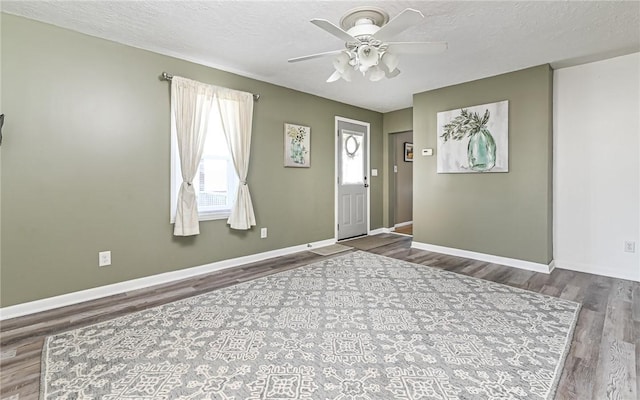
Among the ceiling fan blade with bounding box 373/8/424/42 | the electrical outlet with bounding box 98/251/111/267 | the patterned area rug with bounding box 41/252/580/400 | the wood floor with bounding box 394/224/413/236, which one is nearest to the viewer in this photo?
the patterned area rug with bounding box 41/252/580/400

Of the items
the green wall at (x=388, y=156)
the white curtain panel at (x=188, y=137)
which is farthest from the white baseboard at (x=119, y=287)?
the green wall at (x=388, y=156)

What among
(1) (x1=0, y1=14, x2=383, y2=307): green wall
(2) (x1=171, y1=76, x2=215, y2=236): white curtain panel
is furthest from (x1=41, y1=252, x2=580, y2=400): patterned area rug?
(2) (x1=171, y1=76, x2=215, y2=236): white curtain panel

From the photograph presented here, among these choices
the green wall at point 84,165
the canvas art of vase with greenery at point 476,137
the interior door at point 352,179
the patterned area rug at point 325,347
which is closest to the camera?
the patterned area rug at point 325,347

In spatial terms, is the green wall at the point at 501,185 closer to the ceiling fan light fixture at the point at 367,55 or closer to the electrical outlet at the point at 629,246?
the electrical outlet at the point at 629,246

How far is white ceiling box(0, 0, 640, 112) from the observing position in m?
2.35

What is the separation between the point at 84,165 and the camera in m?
2.79

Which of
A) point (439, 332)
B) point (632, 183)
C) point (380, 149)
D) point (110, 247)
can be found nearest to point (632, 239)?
point (632, 183)

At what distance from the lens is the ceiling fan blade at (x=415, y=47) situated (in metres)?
2.23

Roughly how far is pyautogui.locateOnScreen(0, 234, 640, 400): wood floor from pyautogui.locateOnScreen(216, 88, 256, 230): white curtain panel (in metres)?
0.66

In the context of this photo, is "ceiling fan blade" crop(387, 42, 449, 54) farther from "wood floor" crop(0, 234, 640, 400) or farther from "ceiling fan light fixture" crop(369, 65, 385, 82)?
"wood floor" crop(0, 234, 640, 400)

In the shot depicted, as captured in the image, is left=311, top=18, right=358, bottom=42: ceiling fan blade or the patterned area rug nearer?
the patterned area rug

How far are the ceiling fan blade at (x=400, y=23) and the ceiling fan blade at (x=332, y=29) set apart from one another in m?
0.19

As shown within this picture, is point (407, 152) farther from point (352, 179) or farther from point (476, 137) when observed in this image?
point (476, 137)

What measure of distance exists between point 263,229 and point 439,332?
265 centimetres
